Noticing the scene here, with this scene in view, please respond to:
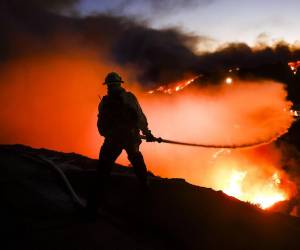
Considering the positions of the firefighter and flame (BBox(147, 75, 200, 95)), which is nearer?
the firefighter

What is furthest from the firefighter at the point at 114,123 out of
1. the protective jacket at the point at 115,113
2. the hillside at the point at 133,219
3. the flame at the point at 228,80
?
the flame at the point at 228,80

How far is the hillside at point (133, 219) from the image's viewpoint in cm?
490

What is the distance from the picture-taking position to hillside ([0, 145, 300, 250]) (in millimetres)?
4902

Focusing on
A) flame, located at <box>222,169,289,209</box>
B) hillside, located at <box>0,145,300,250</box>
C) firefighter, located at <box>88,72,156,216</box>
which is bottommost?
hillside, located at <box>0,145,300,250</box>

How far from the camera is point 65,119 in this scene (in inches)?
1693

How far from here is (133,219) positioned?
6.24 m

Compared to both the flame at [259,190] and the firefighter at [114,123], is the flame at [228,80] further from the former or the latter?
the firefighter at [114,123]

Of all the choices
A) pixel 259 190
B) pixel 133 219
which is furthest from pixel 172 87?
pixel 133 219

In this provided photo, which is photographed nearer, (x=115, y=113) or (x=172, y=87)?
(x=115, y=113)

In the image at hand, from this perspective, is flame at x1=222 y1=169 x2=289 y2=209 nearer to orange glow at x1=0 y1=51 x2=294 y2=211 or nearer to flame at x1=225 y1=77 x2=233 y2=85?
orange glow at x1=0 y1=51 x2=294 y2=211

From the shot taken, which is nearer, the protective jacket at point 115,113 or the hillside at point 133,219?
the hillside at point 133,219

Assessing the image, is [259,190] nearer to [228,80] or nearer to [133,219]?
[133,219]

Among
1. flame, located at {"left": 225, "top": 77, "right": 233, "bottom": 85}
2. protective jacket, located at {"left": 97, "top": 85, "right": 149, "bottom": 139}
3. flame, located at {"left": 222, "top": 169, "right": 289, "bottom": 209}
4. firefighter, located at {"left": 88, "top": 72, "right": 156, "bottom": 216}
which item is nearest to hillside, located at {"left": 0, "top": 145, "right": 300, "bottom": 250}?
firefighter, located at {"left": 88, "top": 72, "right": 156, "bottom": 216}

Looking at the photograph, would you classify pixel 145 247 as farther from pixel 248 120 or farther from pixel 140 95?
pixel 140 95
